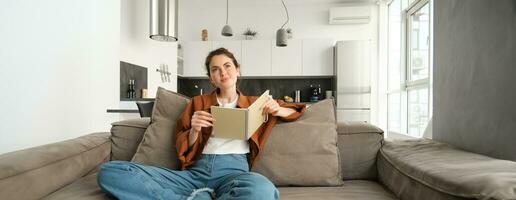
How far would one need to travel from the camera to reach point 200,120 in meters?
1.44

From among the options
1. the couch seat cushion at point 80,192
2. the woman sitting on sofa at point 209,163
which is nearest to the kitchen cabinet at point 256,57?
the woman sitting on sofa at point 209,163

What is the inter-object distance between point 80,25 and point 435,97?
2.17 m

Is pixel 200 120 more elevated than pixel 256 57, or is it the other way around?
pixel 256 57

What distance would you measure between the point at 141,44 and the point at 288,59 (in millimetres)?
2553

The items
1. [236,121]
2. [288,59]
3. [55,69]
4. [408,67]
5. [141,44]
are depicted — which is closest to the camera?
[236,121]

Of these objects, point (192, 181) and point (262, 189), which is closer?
point (262, 189)

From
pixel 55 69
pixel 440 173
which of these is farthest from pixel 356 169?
pixel 55 69

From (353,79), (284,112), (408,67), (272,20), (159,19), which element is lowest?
(284,112)

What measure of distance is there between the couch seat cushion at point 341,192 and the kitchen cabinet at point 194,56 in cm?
450

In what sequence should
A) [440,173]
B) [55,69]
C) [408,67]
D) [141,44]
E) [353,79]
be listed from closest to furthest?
[440,173] → [55,69] → [141,44] → [408,67] → [353,79]

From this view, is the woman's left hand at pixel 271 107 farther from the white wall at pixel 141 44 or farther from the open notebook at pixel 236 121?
the white wall at pixel 141 44

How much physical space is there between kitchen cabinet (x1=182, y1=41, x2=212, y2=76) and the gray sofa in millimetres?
4050

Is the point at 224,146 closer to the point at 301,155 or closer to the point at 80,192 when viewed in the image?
the point at 301,155

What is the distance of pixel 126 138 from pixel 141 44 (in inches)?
96.4
